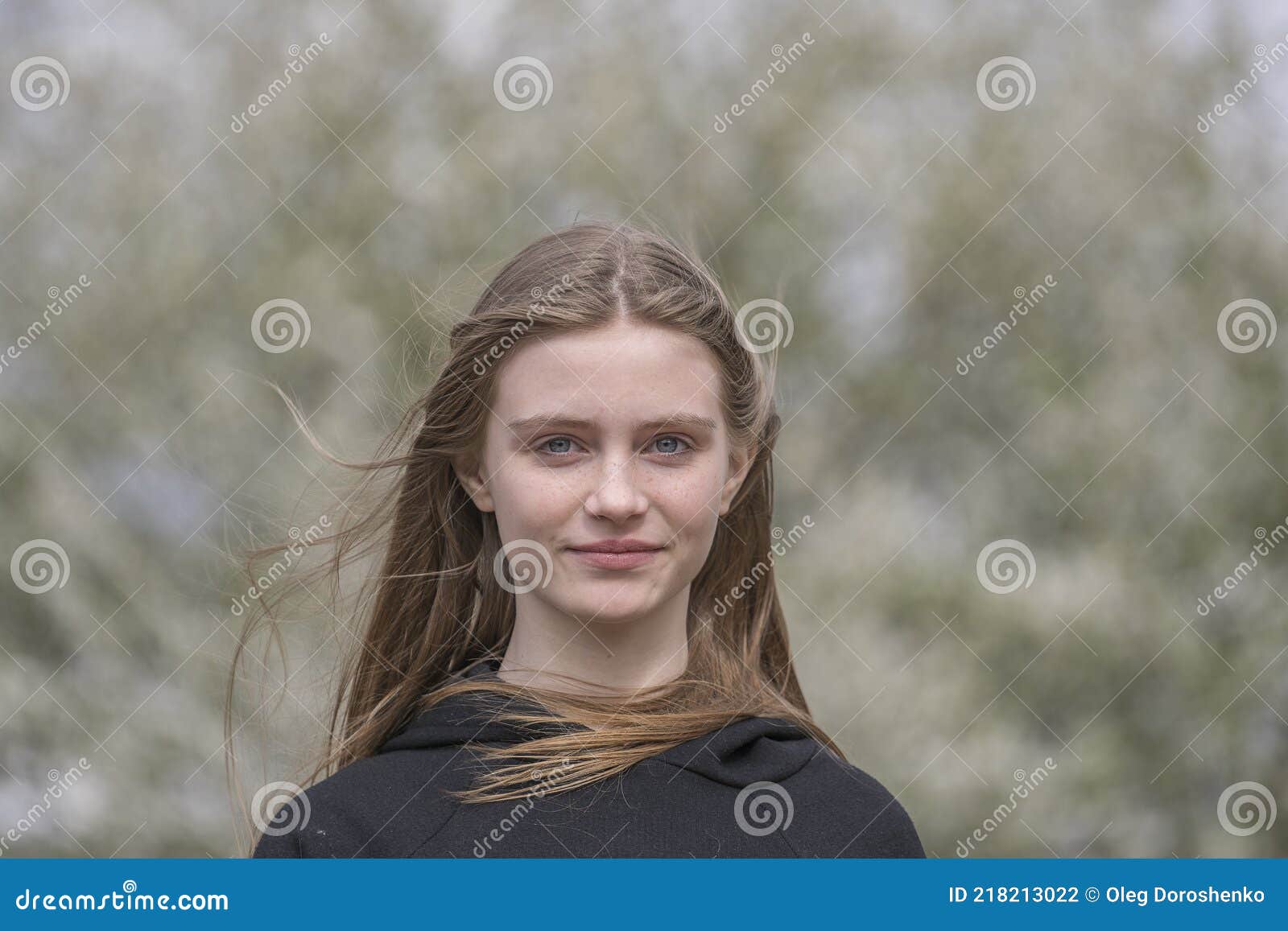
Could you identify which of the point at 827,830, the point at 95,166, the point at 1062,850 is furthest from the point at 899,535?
the point at 827,830

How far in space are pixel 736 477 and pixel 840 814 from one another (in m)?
0.66

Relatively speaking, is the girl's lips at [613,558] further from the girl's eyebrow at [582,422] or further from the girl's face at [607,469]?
the girl's eyebrow at [582,422]

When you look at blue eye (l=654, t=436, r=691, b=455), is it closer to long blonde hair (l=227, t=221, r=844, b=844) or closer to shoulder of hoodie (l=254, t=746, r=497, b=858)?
long blonde hair (l=227, t=221, r=844, b=844)

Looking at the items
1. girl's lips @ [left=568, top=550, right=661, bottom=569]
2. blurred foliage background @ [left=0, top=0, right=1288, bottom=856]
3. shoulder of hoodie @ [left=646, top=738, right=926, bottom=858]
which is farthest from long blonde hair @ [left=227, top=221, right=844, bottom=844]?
blurred foliage background @ [left=0, top=0, right=1288, bottom=856]

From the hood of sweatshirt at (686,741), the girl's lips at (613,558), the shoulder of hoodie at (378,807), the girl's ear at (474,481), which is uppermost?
the girl's lips at (613,558)

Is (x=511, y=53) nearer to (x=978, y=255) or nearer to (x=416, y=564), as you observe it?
(x=978, y=255)

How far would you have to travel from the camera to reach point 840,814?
8.98 ft

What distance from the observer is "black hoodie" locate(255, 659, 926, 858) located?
8.45ft

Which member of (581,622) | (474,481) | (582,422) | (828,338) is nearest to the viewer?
(582,422)

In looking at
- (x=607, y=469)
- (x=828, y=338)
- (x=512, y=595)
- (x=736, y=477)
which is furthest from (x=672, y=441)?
(x=828, y=338)

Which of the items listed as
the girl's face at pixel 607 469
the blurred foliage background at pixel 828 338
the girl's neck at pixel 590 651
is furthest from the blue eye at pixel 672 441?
the blurred foliage background at pixel 828 338

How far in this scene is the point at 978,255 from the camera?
840 cm

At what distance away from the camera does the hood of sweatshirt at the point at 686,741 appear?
2.71 m

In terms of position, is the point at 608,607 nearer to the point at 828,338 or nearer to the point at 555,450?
the point at 555,450
